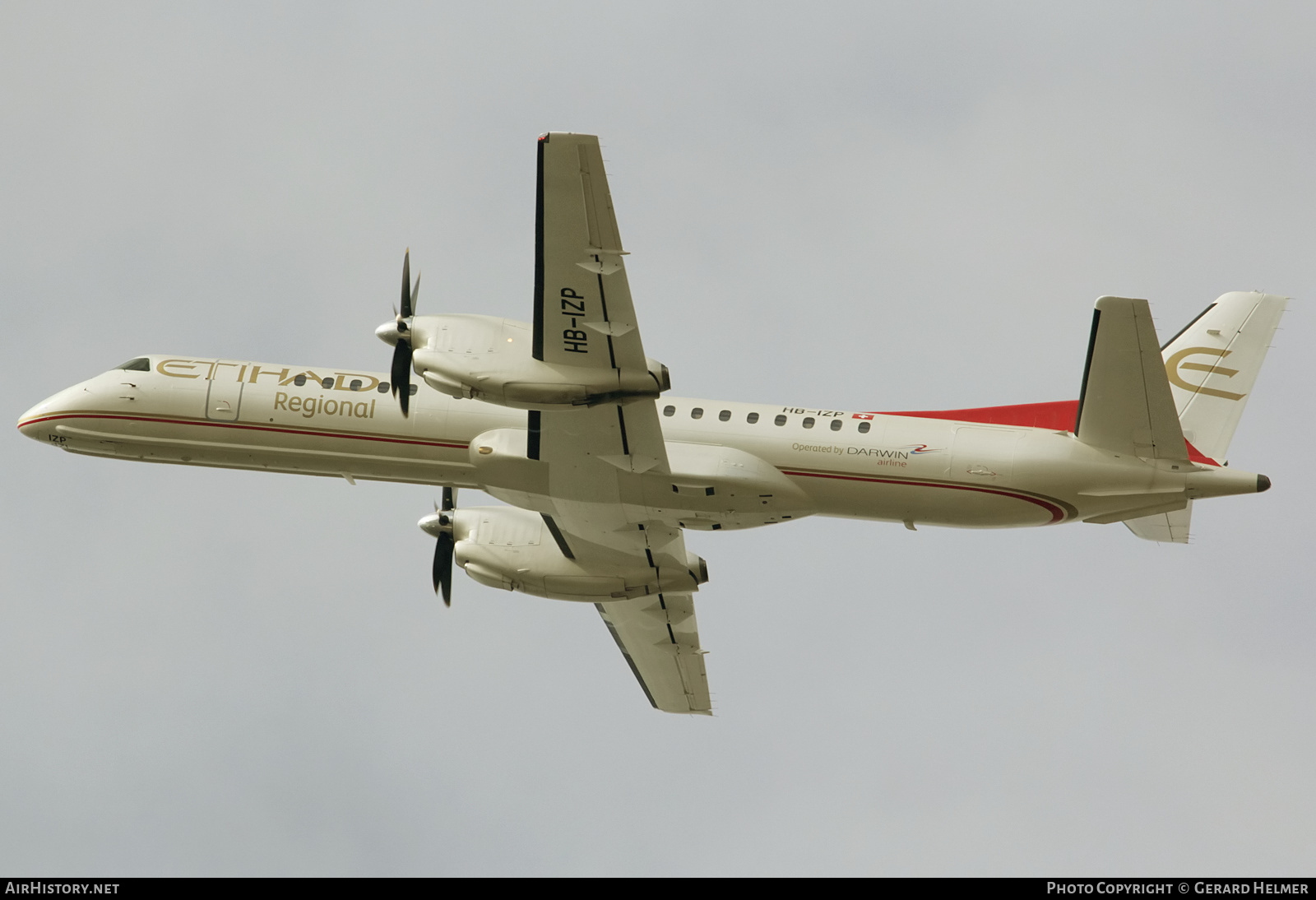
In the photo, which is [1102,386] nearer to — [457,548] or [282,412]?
[457,548]

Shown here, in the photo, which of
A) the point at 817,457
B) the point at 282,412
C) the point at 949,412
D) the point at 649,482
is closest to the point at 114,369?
the point at 282,412

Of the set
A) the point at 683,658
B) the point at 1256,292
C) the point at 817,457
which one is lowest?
the point at 683,658

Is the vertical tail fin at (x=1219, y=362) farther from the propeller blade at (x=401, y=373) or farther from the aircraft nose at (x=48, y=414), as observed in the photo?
the aircraft nose at (x=48, y=414)

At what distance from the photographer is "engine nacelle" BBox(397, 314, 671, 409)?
1064 inches

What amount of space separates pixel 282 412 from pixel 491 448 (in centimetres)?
545

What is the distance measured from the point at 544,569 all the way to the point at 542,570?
0.14 feet

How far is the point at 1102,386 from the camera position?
27797mm

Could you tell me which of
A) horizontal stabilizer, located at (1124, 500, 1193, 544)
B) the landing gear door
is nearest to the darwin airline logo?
the landing gear door

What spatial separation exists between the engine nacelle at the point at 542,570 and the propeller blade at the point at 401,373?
4624mm

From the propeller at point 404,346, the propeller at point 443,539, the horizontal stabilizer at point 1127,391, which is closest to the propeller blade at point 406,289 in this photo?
the propeller at point 404,346

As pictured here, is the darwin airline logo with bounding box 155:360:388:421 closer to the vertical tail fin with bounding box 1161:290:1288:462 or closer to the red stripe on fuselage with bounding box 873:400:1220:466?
the red stripe on fuselage with bounding box 873:400:1220:466

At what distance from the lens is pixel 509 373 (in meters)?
27.2

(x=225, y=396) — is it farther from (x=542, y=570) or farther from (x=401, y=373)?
(x=542, y=570)

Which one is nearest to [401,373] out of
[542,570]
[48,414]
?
[542,570]
